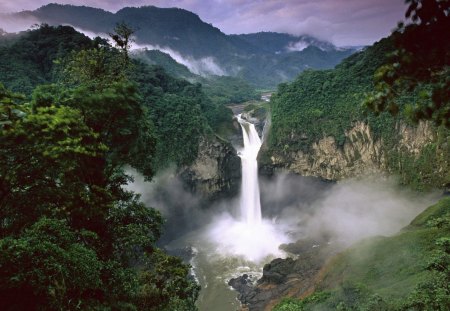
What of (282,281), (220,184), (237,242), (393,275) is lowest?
(282,281)

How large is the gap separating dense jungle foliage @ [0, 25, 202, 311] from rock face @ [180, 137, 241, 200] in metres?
25.1

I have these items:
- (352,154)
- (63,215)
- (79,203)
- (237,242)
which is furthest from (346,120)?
(63,215)

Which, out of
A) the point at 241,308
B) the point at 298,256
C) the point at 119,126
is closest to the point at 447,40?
the point at 119,126

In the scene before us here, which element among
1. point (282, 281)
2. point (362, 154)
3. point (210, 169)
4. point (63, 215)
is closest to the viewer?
point (63, 215)

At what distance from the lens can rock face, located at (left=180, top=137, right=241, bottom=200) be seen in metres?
40.5

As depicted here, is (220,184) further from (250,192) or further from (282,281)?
(282,281)

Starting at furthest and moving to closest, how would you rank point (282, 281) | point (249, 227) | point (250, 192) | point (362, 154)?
point (250, 192), point (249, 227), point (362, 154), point (282, 281)

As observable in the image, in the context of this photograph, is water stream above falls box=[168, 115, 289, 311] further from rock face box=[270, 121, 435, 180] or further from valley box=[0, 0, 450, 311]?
rock face box=[270, 121, 435, 180]

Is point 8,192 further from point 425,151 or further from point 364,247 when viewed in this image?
point 425,151

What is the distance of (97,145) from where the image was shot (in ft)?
30.3

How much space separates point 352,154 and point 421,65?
37.6m

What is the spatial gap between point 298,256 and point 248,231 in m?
7.76

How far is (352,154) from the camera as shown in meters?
38.9

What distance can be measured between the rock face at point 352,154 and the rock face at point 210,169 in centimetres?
605
